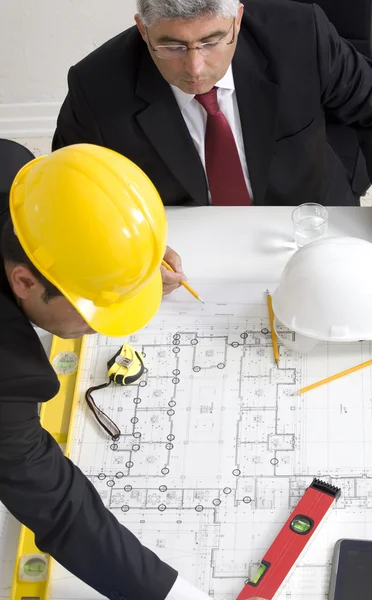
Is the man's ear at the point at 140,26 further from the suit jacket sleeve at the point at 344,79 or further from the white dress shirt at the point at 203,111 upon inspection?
the suit jacket sleeve at the point at 344,79

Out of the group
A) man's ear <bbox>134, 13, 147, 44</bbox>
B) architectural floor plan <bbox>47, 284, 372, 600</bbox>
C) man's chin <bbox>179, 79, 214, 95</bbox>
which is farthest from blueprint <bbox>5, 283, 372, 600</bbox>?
man's ear <bbox>134, 13, 147, 44</bbox>

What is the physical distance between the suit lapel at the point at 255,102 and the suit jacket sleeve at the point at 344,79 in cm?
14

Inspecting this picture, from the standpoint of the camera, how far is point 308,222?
75.1 inches

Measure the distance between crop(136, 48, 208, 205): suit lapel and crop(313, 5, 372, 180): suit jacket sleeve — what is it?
1.14ft

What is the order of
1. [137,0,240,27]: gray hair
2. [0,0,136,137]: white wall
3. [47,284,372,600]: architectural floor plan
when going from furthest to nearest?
[0,0,136,137]: white wall
[137,0,240,27]: gray hair
[47,284,372,600]: architectural floor plan

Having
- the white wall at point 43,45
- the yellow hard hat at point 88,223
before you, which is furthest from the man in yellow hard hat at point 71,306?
the white wall at point 43,45

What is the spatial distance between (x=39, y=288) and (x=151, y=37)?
0.67 metres

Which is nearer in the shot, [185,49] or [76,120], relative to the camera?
[185,49]

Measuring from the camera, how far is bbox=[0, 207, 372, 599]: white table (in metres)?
1.85

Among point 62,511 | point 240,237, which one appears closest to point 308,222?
point 240,237

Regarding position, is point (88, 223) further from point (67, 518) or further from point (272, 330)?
point (272, 330)

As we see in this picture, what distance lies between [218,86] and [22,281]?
79 centimetres

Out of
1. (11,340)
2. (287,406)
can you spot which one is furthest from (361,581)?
(11,340)

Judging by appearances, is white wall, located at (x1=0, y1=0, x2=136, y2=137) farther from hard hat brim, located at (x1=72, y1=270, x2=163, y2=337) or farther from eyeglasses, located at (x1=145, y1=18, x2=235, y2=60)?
hard hat brim, located at (x1=72, y1=270, x2=163, y2=337)
